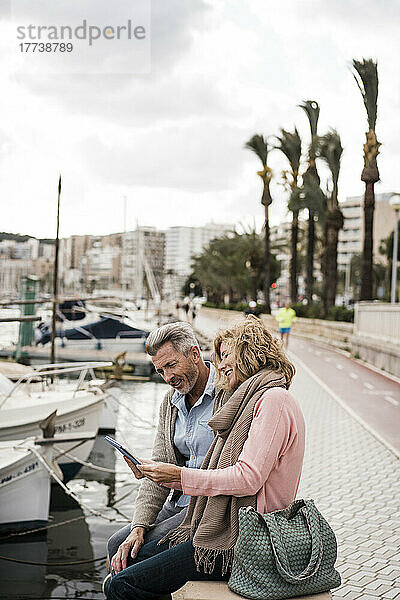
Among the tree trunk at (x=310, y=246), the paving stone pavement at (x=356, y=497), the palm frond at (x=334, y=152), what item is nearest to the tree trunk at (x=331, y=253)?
the palm frond at (x=334, y=152)

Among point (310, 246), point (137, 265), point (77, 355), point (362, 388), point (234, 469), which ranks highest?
point (310, 246)

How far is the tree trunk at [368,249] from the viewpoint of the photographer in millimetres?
31516

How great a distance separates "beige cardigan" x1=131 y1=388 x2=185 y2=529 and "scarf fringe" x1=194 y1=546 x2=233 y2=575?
64cm

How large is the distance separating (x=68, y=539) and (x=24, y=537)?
0.51m

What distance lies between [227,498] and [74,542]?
6033mm

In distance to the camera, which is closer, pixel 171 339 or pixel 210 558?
pixel 210 558

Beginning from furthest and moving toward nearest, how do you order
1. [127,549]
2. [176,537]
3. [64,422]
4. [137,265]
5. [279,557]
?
[137,265], [64,422], [127,549], [176,537], [279,557]

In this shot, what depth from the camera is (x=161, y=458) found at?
4148 millimetres

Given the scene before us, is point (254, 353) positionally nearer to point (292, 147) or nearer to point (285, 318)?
point (285, 318)

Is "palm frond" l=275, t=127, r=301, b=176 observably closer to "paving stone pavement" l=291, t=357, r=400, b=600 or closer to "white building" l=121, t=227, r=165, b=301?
"white building" l=121, t=227, r=165, b=301

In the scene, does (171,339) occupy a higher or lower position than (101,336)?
higher

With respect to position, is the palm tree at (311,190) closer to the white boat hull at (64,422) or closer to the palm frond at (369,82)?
the palm frond at (369,82)

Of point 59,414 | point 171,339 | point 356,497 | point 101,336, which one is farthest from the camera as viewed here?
point 101,336

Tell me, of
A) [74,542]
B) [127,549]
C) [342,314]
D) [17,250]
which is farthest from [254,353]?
[17,250]
